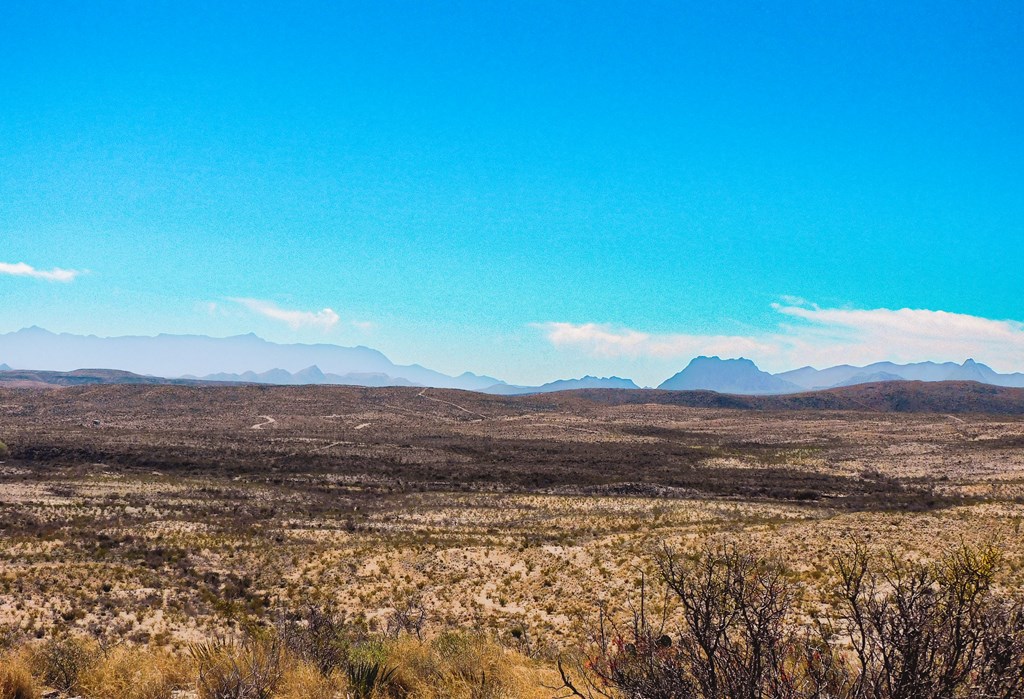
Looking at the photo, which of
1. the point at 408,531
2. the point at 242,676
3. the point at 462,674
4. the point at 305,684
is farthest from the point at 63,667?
the point at 408,531

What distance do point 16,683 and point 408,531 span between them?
21049mm

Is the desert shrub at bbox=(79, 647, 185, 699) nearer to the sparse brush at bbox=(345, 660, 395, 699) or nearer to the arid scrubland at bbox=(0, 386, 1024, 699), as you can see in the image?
the arid scrubland at bbox=(0, 386, 1024, 699)

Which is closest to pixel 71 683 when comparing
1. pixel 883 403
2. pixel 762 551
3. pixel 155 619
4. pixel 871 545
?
pixel 155 619

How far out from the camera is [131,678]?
26.5 feet

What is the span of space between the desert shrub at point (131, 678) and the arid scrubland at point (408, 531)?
0.15ft

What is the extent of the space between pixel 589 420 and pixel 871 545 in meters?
83.7

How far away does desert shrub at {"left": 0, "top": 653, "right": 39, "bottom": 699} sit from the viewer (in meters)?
7.49

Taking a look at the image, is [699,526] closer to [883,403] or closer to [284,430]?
[284,430]

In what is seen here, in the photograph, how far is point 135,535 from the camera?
2528 centimetres

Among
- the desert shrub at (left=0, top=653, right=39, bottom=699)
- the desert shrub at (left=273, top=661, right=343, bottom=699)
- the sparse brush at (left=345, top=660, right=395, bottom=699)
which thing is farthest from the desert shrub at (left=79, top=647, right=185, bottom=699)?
the sparse brush at (left=345, top=660, right=395, bottom=699)

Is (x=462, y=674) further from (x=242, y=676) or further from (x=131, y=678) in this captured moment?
(x=131, y=678)

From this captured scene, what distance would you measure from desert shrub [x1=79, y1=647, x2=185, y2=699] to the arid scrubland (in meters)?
0.05

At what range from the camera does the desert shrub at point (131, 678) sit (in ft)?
24.9

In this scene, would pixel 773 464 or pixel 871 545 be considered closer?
pixel 871 545
